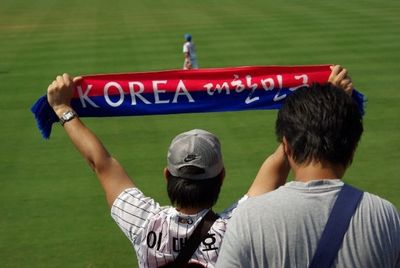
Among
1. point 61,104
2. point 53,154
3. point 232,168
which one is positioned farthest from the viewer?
point 53,154

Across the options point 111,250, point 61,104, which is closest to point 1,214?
point 111,250

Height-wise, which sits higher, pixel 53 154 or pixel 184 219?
pixel 184 219

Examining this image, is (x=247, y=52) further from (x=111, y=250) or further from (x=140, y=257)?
(x=140, y=257)

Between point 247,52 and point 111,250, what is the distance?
12456 millimetres

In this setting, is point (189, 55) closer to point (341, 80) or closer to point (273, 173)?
point (341, 80)

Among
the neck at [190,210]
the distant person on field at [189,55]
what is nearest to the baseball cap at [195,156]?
the neck at [190,210]

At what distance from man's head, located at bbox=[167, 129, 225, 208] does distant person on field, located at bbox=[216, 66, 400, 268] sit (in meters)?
0.63

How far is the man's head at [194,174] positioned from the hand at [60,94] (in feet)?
3.11

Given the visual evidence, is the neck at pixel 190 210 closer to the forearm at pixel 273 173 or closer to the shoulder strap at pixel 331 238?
the forearm at pixel 273 173

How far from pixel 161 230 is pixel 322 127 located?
96 cm

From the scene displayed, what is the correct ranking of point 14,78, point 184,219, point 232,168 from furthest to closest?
point 14,78 → point 232,168 → point 184,219

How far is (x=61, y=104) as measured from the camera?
386 centimetres

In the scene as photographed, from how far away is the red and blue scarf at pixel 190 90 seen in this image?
4.79 metres

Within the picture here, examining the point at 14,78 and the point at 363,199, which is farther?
the point at 14,78
